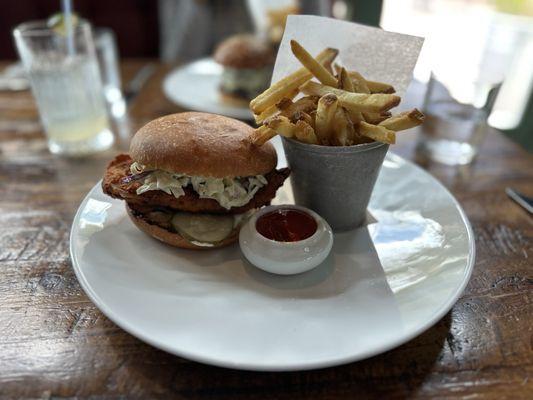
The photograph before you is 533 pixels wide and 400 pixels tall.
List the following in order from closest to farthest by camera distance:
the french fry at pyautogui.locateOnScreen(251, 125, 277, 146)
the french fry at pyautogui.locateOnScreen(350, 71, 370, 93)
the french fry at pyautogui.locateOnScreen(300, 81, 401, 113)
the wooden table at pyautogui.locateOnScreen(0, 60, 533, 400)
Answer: the wooden table at pyautogui.locateOnScreen(0, 60, 533, 400) < the french fry at pyautogui.locateOnScreen(300, 81, 401, 113) < the french fry at pyautogui.locateOnScreen(251, 125, 277, 146) < the french fry at pyautogui.locateOnScreen(350, 71, 370, 93)

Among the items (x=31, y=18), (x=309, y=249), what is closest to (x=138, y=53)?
(x=31, y=18)

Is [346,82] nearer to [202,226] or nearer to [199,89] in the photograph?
[202,226]

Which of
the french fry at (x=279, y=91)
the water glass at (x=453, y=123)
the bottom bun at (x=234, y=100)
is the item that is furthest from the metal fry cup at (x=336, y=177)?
the bottom bun at (x=234, y=100)

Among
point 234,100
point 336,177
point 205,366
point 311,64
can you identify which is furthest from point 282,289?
point 234,100

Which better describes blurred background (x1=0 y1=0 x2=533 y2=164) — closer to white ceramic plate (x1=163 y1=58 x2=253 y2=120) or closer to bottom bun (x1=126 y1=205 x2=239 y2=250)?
white ceramic plate (x1=163 y1=58 x2=253 y2=120)

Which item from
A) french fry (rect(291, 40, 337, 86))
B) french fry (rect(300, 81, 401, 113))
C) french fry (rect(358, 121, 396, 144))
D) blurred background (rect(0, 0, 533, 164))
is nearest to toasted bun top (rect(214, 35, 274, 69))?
blurred background (rect(0, 0, 533, 164))
